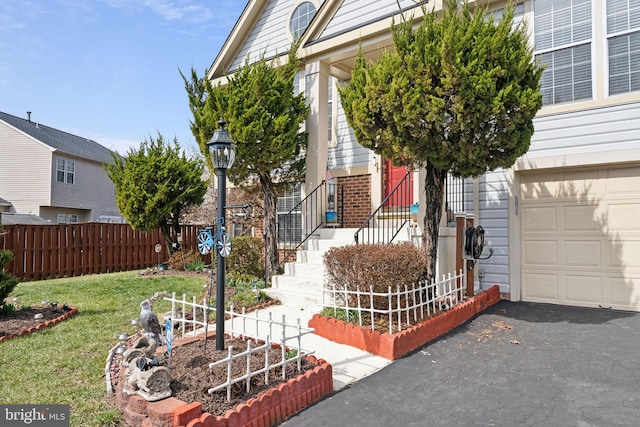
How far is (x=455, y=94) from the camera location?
16.9ft

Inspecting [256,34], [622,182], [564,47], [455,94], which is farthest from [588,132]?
[256,34]

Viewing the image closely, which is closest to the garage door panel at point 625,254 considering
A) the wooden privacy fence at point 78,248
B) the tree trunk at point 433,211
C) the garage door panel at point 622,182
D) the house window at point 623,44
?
the garage door panel at point 622,182

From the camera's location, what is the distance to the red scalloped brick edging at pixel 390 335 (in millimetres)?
4379

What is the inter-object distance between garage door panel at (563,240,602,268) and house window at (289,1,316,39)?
7712 millimetres

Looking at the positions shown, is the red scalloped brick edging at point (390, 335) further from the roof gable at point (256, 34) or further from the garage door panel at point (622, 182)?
the roof gable at point (256, 34)

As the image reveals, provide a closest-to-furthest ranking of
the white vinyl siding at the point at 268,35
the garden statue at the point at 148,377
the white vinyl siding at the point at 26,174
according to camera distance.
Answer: the garden statue at the point at 148,377
the white vinyl siding at the point at 268,35
the white vinyl siding at the point at 26,174

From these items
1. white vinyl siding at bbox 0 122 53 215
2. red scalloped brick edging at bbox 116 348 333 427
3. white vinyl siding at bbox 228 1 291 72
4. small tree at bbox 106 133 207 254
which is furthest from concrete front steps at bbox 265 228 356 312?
white vinyl siding at bbox 0 122 53 215

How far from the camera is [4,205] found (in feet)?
67.7

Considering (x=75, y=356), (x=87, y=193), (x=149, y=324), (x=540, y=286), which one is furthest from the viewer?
(x=87, y=193)

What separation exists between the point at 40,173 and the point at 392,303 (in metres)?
21.9

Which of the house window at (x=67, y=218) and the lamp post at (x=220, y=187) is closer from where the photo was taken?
the lamp post at (x=220, y=187)

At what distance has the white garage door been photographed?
6391 mm

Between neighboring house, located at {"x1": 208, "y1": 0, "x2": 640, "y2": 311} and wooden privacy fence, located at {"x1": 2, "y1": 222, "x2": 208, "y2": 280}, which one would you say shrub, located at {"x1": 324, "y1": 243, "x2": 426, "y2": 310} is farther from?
wooden privacy fence, located at {"x1": 2, "y1": 222, "x2": 208, "y2": 280}

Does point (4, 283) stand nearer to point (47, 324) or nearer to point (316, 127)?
point (47, 324)
